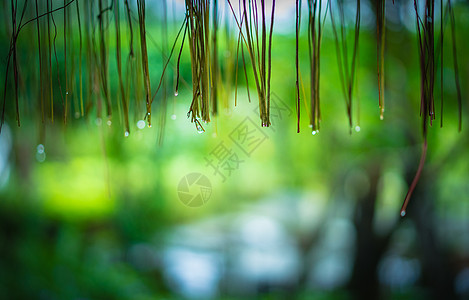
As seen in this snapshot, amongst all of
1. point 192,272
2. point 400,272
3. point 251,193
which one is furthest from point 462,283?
point 192,272

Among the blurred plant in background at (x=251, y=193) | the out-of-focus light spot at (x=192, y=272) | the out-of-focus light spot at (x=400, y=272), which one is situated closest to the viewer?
the blurred plant in background at (x=251, y=193)

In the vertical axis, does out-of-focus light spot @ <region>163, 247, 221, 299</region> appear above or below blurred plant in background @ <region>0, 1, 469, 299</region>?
below

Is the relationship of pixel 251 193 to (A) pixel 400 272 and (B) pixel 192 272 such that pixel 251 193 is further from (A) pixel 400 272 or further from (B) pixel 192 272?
(A) pixel 400 272

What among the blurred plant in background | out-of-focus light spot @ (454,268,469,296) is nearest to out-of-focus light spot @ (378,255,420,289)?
the blurred plant in background

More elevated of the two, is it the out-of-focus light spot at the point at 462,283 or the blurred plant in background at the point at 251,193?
the blurred plant in background at the point at 251,193

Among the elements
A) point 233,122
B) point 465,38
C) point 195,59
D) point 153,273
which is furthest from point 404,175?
point 195,59

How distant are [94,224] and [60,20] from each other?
83 centimetres

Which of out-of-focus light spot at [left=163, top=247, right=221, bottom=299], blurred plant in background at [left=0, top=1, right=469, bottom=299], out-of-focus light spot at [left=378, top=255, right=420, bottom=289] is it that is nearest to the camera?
blurred plant in background at [left=0, top=1, right=469, bottom=299]

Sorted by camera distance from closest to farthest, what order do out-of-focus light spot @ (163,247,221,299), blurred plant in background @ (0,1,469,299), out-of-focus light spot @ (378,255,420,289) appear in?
1. blurred plant in background @ (0,1,469,299)
2. out-of-focus light spot @ (378,255,420,289)
3. out-of-focus light spot @ (163,247,221,299)

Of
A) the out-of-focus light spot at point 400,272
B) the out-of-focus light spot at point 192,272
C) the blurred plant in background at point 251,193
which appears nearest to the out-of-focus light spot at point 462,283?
the blurred plant in background at point 251,193

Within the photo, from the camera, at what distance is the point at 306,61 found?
56.4 inches

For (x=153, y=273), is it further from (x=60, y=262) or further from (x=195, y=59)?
(x=195, y=59)

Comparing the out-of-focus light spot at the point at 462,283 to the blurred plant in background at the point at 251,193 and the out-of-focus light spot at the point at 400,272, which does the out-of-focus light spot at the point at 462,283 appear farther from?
the out-of-focus light spot at the point at 400,272

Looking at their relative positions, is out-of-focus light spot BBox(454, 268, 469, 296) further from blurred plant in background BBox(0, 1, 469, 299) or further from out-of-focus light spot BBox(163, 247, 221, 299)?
out-of-focus light spot BBox(163, 247, 221, 299)
